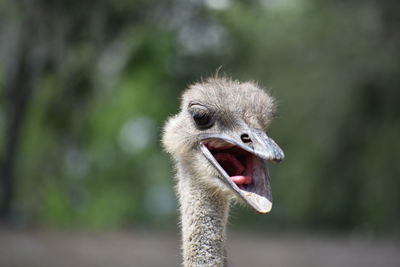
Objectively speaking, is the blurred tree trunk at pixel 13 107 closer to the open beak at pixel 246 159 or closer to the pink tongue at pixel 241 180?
the open beak at pixel 246 159

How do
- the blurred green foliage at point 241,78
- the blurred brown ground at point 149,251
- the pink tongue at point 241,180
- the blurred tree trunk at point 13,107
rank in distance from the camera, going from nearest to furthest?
the pink tongue at point 241,180, the blurred brown ground at point 149,251, the blurred green foliage at point 241,78, the blurred tree trunk at point 13,107

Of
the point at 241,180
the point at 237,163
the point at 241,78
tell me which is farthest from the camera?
the point at 241,78

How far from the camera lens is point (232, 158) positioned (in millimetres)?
3428

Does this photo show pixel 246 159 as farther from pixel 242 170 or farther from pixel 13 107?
pixel 13 107

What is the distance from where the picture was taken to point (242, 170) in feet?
11.0

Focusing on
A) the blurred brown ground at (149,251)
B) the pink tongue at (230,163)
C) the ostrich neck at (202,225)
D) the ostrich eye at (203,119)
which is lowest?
the ostrich neck at (202,225)

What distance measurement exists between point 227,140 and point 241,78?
1063 centimetres

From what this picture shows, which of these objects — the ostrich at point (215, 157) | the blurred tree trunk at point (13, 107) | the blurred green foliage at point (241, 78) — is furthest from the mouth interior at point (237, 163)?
the blurred tree trunk at point (13, 107)

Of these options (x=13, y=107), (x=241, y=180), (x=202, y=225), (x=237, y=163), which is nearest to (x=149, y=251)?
(x=13, y=107)

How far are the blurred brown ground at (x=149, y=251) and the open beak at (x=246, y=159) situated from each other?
608 centimetres

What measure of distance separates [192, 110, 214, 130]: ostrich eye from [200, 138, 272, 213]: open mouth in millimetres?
65

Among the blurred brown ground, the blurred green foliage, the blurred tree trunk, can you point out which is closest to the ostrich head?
the blurred brown ground

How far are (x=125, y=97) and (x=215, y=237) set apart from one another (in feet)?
66.7

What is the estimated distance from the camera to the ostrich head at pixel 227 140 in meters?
3.21
